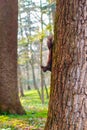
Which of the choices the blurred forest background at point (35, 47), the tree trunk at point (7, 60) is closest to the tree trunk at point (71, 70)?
the blurred forest background at point (35, 47)

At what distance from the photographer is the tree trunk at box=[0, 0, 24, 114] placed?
8.32 m

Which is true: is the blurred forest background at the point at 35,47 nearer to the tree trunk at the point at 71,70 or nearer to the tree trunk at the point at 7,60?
the tree trunk at the point at 7,60

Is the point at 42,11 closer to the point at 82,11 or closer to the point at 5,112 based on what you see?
the point at 5,112

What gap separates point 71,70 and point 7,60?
5.40m

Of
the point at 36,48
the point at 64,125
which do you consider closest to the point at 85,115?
the point at 64,125

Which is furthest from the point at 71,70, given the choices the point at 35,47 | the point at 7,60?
the point at 35,47

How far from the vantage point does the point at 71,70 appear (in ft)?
10.1

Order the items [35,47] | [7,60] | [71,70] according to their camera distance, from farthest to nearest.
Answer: [35,47]
[7,60]
[71,70]

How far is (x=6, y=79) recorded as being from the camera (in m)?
8.36

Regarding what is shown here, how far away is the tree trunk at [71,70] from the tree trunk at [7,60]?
521 cm

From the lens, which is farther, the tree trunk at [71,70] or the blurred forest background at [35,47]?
the blurred forest background at [35,47]

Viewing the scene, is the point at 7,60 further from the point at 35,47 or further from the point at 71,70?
the point at 35,47

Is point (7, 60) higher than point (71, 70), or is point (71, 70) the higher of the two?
point (71, 70)

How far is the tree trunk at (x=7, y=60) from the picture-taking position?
832 cm
